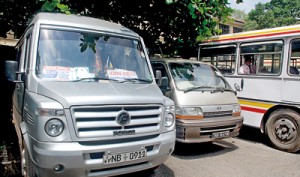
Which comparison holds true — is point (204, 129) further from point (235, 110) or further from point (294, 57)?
point (294, 57)

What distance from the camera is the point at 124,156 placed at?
3.31 meters

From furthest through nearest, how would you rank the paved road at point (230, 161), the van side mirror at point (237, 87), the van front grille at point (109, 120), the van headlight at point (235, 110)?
the van side mirror at point (237, 87) < the van headlight at point (235, 110) < the paved road at point (230, 161) < the van front grille at point (109, 120)

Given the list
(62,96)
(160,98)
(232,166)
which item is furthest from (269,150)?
(62,96)

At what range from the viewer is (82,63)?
3.99 meters

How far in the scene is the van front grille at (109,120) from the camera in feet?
10.3

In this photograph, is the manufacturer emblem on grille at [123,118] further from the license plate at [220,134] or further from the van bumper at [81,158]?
the license plate at [220,134]

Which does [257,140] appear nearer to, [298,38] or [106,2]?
[298,38]

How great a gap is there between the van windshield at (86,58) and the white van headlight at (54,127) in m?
0.80

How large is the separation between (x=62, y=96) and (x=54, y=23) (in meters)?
1.52

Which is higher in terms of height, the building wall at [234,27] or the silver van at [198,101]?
the building wall at [234,27]

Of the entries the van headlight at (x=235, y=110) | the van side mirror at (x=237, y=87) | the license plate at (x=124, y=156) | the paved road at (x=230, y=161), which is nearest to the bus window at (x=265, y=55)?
the van side mirror at (x=237, y=87)

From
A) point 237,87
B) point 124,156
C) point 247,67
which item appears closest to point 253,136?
point 237,87

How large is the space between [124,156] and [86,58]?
1.59 metres

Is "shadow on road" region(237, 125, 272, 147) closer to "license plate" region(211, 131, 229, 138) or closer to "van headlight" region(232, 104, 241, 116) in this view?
"van headlight" region(232, 104, 241, 116)
